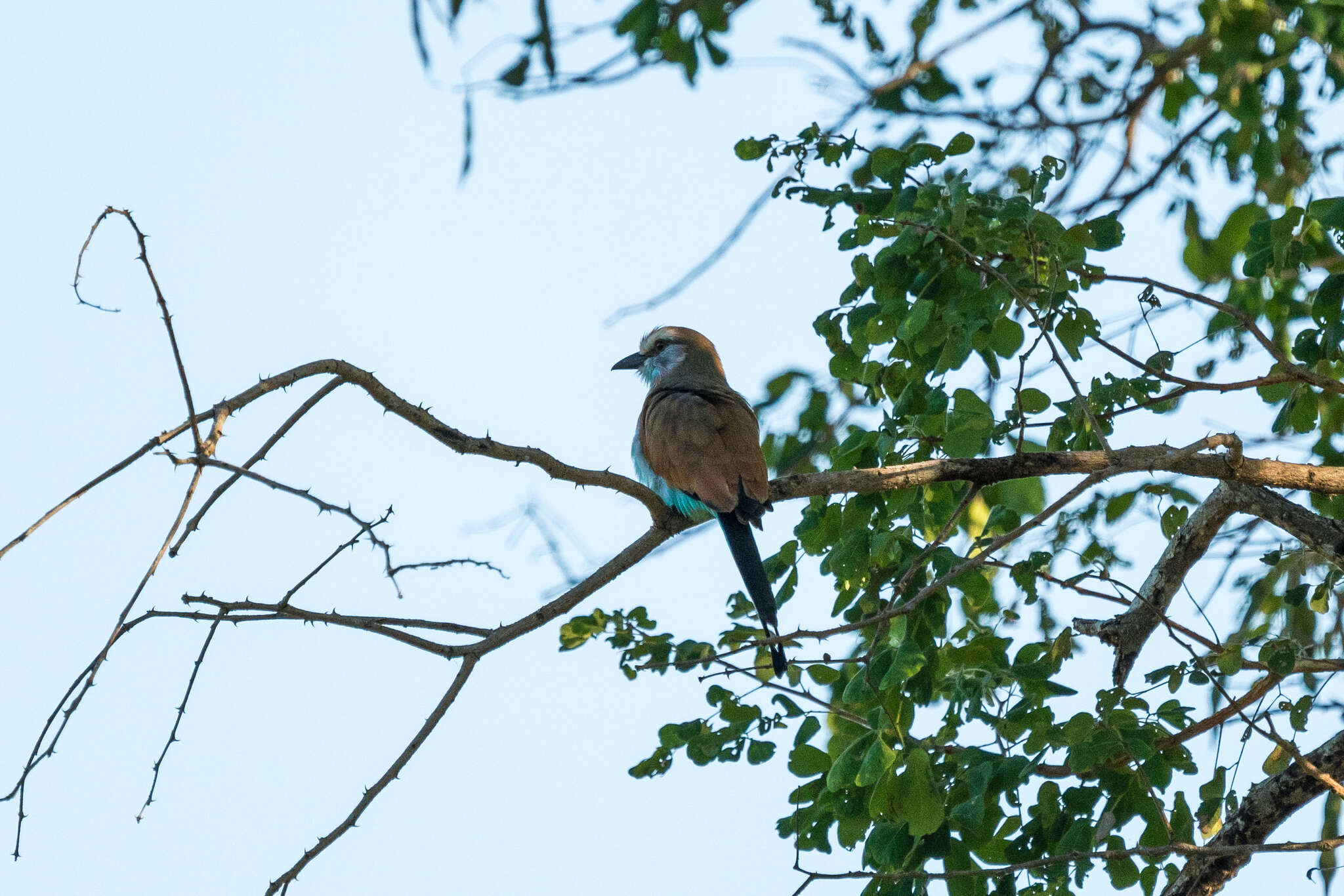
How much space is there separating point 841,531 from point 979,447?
1.62 feet

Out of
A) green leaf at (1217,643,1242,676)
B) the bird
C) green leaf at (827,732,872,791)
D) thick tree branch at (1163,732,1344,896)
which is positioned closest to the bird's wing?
the bird

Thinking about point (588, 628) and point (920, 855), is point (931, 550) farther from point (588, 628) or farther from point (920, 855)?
point (588, 628)

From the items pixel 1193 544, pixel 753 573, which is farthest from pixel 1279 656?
pixel 753 573

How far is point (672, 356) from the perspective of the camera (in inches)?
251

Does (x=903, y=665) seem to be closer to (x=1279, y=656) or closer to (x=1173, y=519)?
(x=1279, y=656)

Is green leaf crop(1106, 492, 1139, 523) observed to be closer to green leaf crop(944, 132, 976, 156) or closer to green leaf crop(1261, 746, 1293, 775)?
green leaf crop(1261, 746, 1293, 775)

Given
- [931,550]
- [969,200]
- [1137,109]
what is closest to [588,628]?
[931,550]

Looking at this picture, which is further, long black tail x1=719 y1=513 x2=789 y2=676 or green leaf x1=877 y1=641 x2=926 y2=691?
long black tail x1=719 y1=513 x2=789 y2=676

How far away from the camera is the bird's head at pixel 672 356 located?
6.27 metres

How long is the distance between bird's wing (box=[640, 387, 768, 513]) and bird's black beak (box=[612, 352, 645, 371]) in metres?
1.31

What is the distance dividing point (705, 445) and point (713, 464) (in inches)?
5.5

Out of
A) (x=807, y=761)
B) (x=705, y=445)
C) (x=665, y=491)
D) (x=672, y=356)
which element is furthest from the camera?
(x=672, y=356)

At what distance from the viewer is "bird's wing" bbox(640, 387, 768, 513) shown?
439 cm

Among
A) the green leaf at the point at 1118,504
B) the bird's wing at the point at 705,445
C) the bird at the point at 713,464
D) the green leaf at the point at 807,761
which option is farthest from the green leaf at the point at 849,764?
the green leaf at the point at 1118,504
